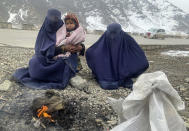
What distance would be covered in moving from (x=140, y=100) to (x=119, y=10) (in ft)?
322

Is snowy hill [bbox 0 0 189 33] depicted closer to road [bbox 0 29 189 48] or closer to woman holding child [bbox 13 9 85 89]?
road [bbox 0 29 189 48]

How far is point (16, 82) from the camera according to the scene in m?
3.28

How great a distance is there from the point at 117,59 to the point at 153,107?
7.17ft

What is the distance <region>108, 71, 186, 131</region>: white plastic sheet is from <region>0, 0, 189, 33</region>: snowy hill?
2396 inches

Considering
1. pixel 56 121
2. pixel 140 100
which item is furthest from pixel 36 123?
pixel 140 100

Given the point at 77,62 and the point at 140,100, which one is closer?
the point at 140,100

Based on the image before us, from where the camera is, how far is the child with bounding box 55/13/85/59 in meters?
3.45

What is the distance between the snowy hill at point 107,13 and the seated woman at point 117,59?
58846 mm

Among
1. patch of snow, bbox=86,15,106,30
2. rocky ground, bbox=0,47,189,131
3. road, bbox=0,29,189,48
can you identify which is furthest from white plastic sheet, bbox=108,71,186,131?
patch of snow, bbox=86,15,106,30

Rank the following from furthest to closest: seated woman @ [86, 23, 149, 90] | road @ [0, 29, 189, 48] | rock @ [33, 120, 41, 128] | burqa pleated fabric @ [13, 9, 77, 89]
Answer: road @ [0, 29, 189, 48] < seated woman @ [86, 23, 149, 90] < burqa pleated fabric @ [13, 9, 77, 89] < rock @ [33, 120, 41, 128]

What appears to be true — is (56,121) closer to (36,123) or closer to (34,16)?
(36,123)

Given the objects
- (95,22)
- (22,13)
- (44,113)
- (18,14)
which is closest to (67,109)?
(44,113)

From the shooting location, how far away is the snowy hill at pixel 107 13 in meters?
68.6

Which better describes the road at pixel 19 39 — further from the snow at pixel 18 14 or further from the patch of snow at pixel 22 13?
the patch of snow at pixel 22 13
